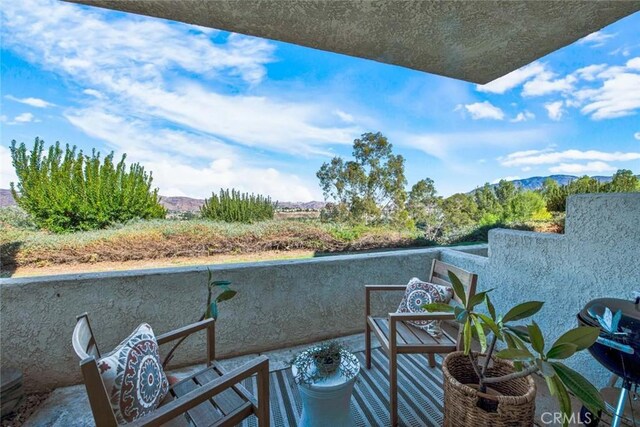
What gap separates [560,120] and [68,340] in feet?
23.1

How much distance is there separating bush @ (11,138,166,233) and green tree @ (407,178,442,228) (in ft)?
16.6

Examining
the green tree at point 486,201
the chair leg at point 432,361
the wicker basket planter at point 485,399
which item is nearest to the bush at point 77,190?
the chair leg at point 432,361

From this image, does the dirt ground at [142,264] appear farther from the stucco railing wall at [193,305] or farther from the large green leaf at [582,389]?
the large green leaf at [582,389]

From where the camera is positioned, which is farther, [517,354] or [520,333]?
[520,333]

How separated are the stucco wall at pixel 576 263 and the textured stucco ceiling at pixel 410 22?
1063mm

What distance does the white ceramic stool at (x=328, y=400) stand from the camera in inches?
54.9

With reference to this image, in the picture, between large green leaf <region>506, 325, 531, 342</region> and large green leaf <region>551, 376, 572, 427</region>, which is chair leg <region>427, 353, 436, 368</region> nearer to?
large green leaf <region>506, 325, 531, 342</region>

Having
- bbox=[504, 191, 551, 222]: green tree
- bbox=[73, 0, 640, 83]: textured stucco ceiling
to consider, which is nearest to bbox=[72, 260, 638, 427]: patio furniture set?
bbox=[73, 0, 640, 83]: textured stucco ceiling

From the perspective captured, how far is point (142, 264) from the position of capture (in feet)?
12.7

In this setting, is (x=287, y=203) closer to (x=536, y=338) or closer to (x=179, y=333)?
(x=179, y=333)

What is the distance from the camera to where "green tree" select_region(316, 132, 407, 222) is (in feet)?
19.9

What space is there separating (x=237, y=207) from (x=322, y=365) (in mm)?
3994

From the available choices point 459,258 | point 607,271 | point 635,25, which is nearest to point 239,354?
point 459,258

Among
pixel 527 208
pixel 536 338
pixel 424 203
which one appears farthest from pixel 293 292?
pixel 527 208
